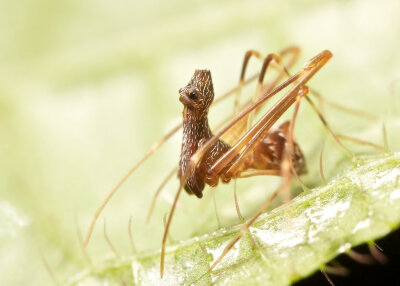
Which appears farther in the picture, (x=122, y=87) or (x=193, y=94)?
(x=122, y=87)

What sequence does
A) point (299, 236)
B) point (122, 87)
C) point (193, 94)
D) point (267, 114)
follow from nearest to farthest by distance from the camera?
point (299, 236)
point (267, 114)
point (193, 94)
point (122, 87)

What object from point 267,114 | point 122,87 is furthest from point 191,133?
point 122,87

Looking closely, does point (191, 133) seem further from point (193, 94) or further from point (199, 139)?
point (193, 94)

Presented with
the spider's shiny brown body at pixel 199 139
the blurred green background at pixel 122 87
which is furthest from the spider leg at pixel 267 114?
the blurred green background at pixel 122 87

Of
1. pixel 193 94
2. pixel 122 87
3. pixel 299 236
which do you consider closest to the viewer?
pixel 299 236

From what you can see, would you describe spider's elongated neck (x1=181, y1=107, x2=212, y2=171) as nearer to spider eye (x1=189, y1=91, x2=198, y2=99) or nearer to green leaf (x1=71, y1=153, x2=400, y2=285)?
spider eye (x1=189, y1=91, x2=198, y2=99)

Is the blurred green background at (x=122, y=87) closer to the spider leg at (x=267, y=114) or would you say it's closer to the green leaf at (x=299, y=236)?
the spider leg at (x=267, y=114)

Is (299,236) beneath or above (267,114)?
beneath
